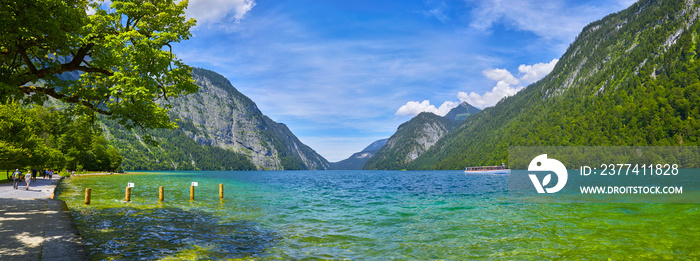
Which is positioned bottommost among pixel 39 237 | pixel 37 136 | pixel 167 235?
pixel 167 235

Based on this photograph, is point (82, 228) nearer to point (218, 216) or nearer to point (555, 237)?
point (218, 216)

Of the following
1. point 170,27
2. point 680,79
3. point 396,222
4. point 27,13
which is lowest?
point 396,222

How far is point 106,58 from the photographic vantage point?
1927 cm

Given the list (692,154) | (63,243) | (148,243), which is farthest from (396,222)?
(692,154)

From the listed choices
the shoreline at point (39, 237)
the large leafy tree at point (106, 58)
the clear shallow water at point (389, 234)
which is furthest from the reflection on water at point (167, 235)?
the large leafy tree at point (106, 58)

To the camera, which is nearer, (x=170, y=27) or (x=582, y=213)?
(x=170, y=27)

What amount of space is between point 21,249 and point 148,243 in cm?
438

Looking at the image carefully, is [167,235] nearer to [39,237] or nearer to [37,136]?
[39,237]

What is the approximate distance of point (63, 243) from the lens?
11.8 metres

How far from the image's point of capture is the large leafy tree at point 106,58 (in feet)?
50.0

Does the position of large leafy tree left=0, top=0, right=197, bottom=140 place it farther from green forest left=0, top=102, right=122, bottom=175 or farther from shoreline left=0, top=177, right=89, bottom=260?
shoreline left=0, top=177, right=89, bottom=260

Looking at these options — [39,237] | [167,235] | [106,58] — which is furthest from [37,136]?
[39,237]

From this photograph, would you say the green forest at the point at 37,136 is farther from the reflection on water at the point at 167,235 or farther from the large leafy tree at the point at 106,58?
the reflection on water at the point at 167,235

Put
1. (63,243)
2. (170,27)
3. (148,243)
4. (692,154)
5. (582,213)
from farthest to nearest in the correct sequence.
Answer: (692,154), (582,213), (170,27), (148,243), (63,243)
